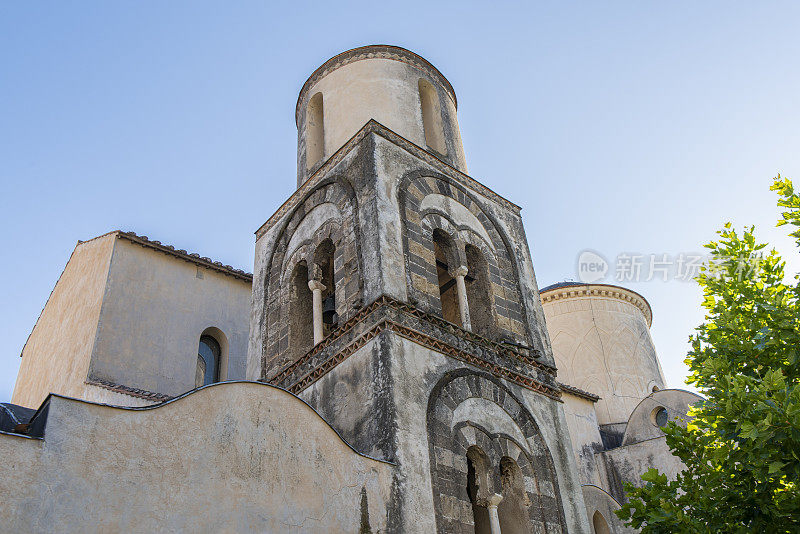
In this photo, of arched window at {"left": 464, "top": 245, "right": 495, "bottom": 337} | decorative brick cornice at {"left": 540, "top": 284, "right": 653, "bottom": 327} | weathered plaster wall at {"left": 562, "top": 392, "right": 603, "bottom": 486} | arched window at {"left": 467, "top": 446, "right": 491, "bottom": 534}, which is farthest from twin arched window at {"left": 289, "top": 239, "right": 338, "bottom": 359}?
decorative brick cornice at {"left": 540, "top": 284, "right": 653, "bottom": 327}

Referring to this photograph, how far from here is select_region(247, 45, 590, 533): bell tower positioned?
25.8 ft

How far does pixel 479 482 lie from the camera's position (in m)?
8.13

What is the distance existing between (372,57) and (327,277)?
170 inches

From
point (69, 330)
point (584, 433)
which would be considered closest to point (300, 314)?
point (69, 330)

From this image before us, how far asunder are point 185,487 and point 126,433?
0.69 meters

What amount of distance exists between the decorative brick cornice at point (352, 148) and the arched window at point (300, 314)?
1.29 m

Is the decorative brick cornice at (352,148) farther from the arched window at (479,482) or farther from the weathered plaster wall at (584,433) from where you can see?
the weathered plaster wall at (584,433)

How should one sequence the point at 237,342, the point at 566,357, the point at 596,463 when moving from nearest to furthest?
the point at 237,342 < the point at 596,463 < the point at 566,357

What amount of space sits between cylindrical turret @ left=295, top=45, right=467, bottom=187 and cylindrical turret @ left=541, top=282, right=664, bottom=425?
832 centimetres

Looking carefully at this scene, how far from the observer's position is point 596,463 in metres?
15.3

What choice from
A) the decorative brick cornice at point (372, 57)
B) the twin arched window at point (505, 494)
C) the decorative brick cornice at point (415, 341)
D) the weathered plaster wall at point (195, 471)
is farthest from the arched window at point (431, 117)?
the weathered plaster wall at point (195, 471)

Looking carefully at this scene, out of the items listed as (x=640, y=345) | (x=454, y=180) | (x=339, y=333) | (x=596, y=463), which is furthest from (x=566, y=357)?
(x=339, y=333)

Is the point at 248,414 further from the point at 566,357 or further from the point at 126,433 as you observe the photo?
the point at 566,357

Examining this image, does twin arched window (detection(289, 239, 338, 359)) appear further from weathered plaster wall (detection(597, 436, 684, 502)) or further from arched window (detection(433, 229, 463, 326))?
weathered plaster wall (detection(597, 436, 684, 502))
